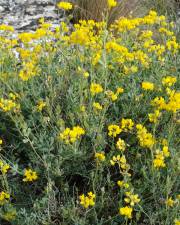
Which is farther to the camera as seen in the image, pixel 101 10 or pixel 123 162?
pixel 101 10

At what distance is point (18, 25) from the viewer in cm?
479

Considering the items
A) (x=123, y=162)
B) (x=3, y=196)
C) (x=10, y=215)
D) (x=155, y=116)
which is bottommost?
(x=10, y=215)

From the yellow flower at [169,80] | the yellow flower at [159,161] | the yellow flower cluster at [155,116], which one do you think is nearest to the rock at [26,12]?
the yellow flower at [169,80]

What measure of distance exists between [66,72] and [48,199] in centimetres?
105

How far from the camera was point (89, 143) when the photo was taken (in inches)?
87.0

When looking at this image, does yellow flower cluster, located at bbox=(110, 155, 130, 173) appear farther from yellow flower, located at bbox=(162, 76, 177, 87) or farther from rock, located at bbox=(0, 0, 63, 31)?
rock, located at bbox=(0, 0, 63, 31)

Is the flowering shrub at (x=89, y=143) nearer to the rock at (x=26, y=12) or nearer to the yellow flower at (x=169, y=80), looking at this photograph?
the yellow flower at (x=169, y=80)

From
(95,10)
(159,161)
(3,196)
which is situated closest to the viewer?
(159,161)

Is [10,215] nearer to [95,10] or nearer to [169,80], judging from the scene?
[169,80]

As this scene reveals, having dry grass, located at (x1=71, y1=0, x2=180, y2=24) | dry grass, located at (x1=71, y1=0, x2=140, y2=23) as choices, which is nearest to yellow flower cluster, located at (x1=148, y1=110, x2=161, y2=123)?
dry grass, located at (x1=71, y1=0, x2=180, y2=24)

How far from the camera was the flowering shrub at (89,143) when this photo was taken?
5.93 ft

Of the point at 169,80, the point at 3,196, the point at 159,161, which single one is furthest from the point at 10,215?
the point at 169,80

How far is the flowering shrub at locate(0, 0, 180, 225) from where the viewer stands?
1809mm

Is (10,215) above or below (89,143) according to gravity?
below
